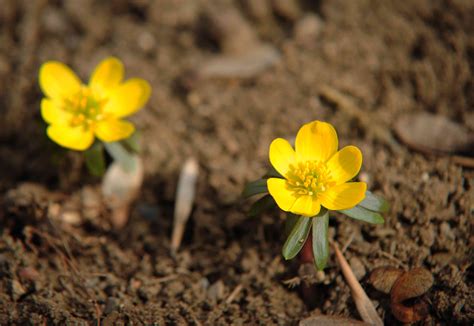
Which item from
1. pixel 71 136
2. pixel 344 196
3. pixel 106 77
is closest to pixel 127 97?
pixel 106 77

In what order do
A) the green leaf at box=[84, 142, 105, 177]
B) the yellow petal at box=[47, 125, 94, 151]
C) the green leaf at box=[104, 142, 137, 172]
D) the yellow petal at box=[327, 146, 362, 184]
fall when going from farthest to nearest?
the green leaf at box=[104, 142, 137, 172] → the green leaf at box=[84, 142, 105, 177] → the yellow petal at box=[47, 125, 94, 151] → the yellow petal at box=[327, 146, 362, 184]

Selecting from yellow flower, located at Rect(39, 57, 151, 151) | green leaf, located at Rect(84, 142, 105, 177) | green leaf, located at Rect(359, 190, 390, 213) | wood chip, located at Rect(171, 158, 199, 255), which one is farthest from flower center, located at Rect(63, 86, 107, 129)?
green leaf, located at Rect(359, 190, 390, 213)

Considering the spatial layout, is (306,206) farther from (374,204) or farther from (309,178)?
(374,204)

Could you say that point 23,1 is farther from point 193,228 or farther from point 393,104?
point 393,104

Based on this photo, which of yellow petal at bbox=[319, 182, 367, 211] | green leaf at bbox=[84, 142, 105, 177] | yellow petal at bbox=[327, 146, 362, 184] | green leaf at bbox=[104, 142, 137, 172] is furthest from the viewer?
green leaf at bbox=[104, 142, 137, 172]

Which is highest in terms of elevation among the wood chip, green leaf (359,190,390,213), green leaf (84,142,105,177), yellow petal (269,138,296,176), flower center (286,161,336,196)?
green leaf (84,142,105,177)

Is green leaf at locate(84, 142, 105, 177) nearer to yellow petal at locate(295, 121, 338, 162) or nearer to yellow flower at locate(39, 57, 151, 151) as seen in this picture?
yellow flower at locate(39, 57, 151, 151)

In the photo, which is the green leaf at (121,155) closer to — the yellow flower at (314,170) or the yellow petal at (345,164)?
the yellow flower at (314,170)
